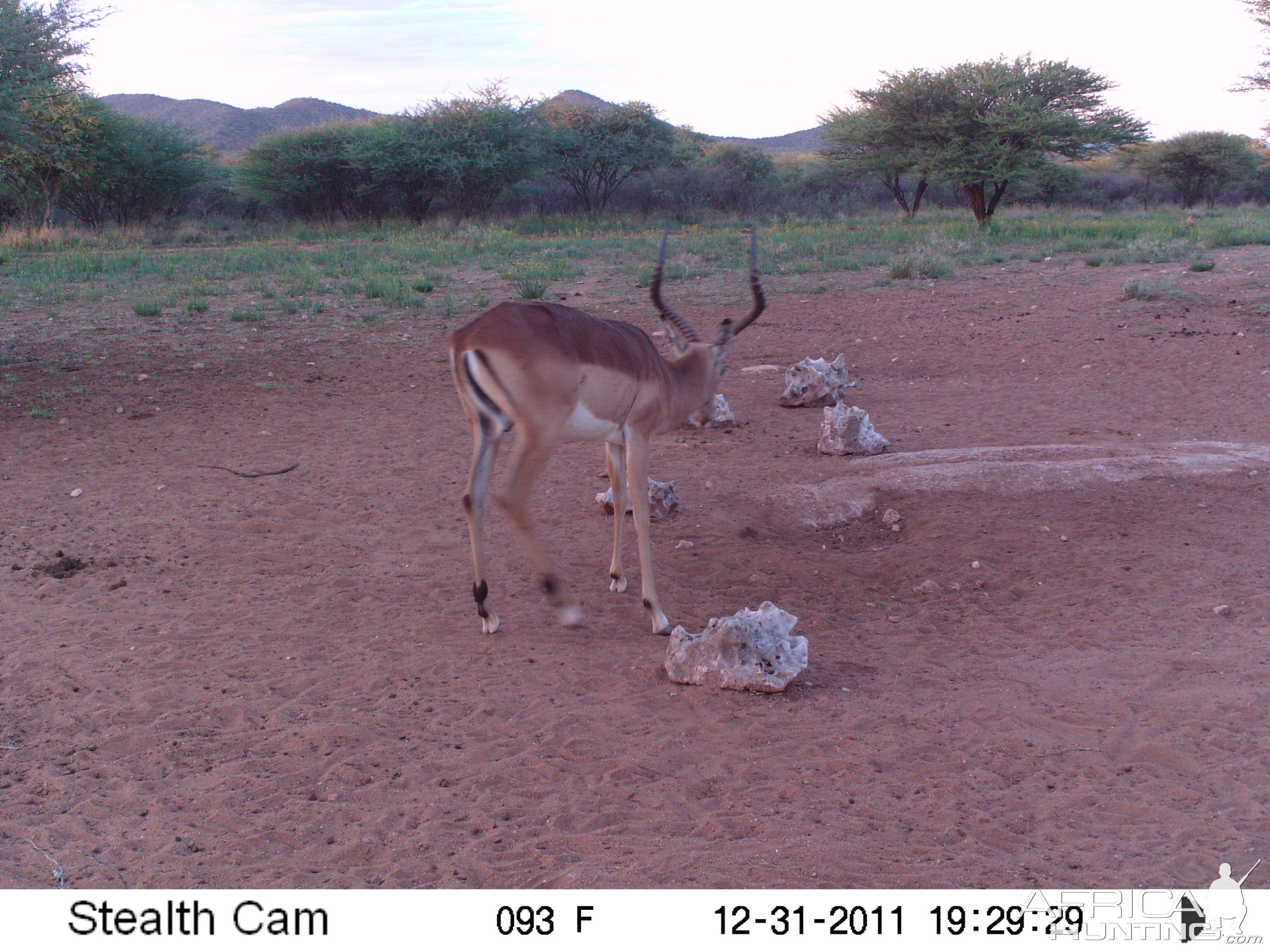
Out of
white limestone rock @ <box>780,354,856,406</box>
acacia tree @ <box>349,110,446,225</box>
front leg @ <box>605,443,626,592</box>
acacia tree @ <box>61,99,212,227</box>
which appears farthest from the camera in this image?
acacia tree @ <box>349,110,446,225</box>

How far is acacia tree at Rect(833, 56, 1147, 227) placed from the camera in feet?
83.7

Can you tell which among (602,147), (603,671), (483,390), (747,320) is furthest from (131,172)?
(603,671)

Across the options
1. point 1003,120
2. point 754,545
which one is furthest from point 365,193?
point 754,545

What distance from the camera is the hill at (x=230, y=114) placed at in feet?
249

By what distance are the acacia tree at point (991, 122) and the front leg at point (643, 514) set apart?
2290 cm

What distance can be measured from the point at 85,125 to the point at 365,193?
906cm

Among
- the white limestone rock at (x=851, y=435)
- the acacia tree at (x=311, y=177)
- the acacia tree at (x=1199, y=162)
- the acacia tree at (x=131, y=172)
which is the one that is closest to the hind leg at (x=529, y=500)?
the white limestone rock at (x=851, y=435)

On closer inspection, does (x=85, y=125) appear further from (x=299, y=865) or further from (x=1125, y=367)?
(x=299, y=865)

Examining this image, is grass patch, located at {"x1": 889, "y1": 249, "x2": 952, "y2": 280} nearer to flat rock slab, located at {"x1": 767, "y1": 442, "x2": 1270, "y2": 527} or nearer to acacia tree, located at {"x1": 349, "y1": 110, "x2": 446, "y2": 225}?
flat rock slab, located at {"x1": 767, "y1": 442, "x2": 1270, "y2": 527}

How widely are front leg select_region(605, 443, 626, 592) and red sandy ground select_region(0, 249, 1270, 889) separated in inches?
4.9

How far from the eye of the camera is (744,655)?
4.41m

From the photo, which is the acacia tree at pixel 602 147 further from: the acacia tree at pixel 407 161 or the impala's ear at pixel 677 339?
the impala's ear at pixel 677 339

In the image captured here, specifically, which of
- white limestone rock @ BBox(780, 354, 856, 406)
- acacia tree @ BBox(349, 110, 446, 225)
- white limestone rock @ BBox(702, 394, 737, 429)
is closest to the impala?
white limestone rock @ BBox(702, 394, 737, 429)

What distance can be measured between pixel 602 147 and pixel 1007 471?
34.5 metres
